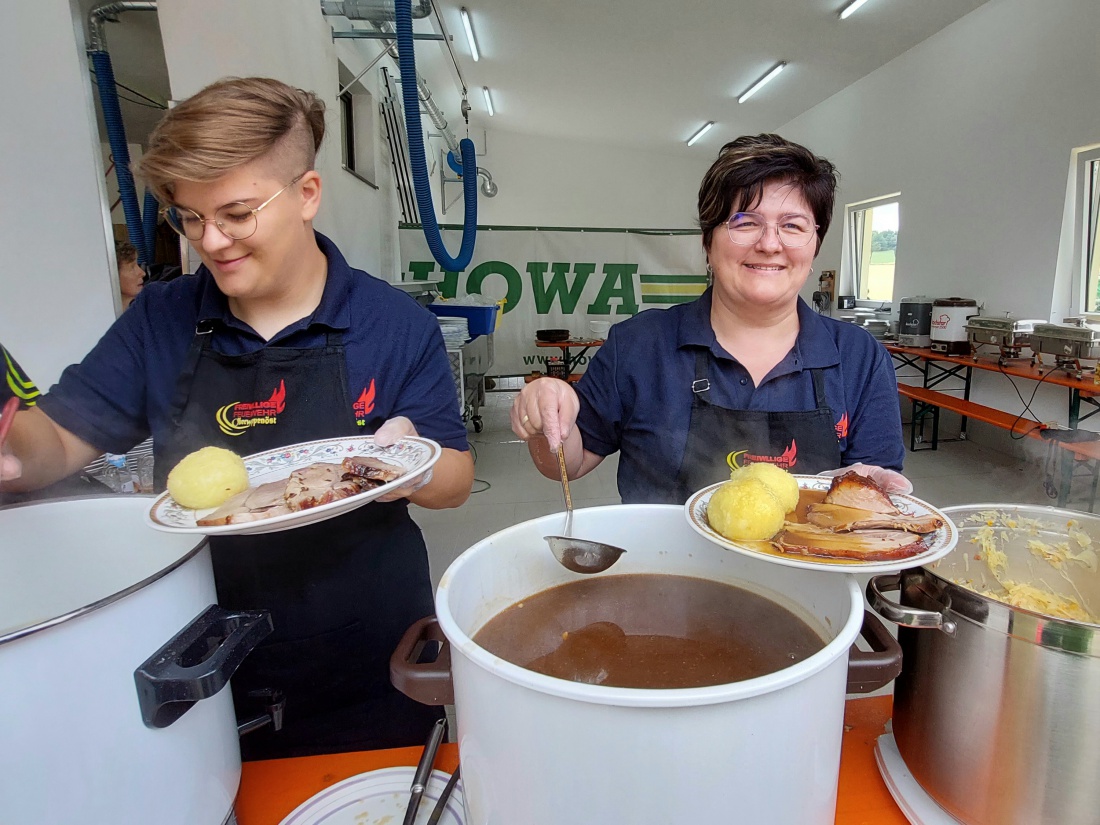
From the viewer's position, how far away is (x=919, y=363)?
6.86m

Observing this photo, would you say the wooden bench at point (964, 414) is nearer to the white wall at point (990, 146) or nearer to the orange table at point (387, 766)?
the white wall at point (990, 146)

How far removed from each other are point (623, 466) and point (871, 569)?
2.72ft

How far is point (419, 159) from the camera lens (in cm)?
391

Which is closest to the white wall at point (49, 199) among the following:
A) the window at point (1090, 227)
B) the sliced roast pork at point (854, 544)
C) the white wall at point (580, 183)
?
the sliced roast pork at point (854, 544)

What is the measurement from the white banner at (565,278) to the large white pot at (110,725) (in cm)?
705

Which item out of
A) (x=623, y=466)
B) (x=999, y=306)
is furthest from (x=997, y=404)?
(x=623, y=466)

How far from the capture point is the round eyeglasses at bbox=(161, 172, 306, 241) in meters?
0.96

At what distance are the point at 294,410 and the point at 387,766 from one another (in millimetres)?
614

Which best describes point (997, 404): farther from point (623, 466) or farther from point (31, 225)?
point (31, 225)

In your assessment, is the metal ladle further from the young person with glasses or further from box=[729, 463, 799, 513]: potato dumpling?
the young person with glasses

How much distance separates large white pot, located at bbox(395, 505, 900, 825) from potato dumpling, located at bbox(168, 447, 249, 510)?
0.43 meters

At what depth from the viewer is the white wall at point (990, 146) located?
464 cm

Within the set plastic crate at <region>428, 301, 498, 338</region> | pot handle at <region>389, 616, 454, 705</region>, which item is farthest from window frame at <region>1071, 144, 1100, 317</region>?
pot handle at <region>389, 616, 454, 705</region>

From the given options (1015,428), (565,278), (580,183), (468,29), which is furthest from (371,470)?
(580,183)
